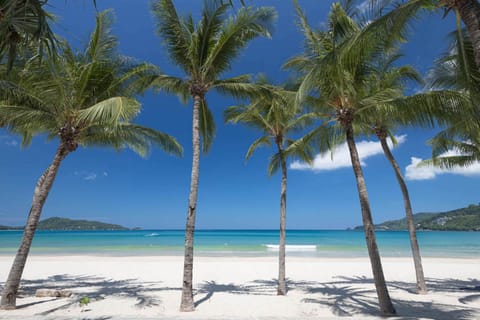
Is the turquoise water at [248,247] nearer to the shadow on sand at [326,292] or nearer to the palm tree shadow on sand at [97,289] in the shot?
the palm tree shadow on sand at [97,289]

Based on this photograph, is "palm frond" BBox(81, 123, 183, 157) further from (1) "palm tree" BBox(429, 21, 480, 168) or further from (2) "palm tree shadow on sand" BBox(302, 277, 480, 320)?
(1) "palm tree" BBox(429, 21, 480, 168)

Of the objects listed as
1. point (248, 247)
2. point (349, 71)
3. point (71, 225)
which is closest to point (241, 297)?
point (349, 71)

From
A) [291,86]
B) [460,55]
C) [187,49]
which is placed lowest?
[460,55]

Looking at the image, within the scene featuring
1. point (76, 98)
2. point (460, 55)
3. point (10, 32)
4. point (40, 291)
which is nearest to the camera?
point (10, 32)

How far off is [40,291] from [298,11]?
10048mm

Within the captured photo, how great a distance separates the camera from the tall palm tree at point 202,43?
6906 millimetres

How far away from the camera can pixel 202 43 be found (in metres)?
7.03

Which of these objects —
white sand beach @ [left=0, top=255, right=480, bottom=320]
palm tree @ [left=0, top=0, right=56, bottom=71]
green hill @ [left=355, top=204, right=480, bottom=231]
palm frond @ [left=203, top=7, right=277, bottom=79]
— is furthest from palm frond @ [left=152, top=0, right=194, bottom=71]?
green hill @ [left=355, top=204, right=480, bottom=231]

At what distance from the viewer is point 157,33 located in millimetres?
7238

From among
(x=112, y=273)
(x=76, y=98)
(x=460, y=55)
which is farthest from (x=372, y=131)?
(x=112, y=273)

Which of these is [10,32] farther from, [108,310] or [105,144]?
[105,144]

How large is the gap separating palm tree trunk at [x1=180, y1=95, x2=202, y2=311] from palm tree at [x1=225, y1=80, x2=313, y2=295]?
7.85 ft

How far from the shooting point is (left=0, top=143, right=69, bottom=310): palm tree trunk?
6102mm

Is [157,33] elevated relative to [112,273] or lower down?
elevated
